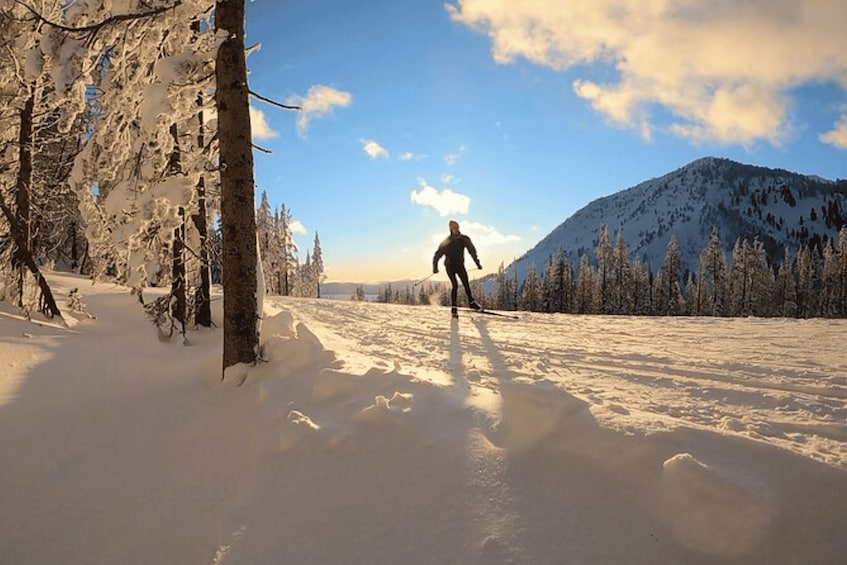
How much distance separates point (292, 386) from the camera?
4285 mm

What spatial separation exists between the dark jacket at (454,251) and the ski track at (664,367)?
2.70m

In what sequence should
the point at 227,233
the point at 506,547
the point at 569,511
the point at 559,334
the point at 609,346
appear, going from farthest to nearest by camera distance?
the point at 559,334 < the point at 609,346 < the point at 227,233 < the point at 569,511 < the point at 506,547

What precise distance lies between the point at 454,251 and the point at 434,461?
29.2ft

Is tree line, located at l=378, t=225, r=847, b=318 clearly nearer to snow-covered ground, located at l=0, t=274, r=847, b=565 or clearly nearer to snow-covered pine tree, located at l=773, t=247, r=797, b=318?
snow-covered pine tree, located at l=773, t=247, r=797, b=318

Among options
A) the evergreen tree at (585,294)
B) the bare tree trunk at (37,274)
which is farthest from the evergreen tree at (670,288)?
the bare tree trunk at (37,274)

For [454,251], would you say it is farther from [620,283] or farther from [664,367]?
[620,283]

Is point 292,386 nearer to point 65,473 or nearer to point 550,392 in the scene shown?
point 65,473

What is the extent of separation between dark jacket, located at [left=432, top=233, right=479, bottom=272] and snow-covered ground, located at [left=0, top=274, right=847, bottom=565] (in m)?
6.18

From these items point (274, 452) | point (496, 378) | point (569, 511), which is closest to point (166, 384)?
point (274, 452)

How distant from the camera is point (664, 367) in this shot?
4625mm

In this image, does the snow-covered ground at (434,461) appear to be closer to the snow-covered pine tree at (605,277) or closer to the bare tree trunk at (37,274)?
the bare tree trunk at (37,274)

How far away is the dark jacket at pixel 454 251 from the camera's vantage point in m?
11.3

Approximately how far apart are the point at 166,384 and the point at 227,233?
6.33 feet

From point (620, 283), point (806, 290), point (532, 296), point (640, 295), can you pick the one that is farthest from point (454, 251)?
point (806, 290)
